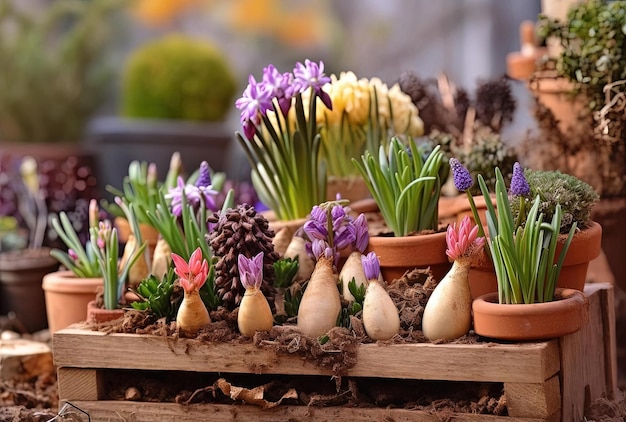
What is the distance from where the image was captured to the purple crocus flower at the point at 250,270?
1.74 meters

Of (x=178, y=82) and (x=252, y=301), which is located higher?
(x=178, y=82)

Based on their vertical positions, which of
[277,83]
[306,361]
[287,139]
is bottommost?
[306,361]

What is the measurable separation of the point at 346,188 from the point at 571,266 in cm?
77

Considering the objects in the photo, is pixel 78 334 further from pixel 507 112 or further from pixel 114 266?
pixel 507 112

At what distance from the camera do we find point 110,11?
5.75 metres

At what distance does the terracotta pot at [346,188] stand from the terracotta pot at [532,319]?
2.59 feet

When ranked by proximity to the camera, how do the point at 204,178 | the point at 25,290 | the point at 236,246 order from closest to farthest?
the point at 236,246 → the point at 204,178 → the point at 25,290

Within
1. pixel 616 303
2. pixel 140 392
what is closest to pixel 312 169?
pixel 140 392

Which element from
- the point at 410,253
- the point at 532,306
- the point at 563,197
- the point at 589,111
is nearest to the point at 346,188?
the point at 410,253

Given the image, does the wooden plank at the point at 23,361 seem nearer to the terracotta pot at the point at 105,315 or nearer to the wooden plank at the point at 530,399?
the terracotta pot at the point at 105,315

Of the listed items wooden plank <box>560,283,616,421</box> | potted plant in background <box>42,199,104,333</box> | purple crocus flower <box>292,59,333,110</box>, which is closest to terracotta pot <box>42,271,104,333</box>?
potted plant in background <box>42,199,104,333</box>

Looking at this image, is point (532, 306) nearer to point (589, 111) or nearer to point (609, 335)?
point (609, 335)

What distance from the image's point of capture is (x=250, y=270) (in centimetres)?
174

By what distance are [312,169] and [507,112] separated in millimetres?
663
